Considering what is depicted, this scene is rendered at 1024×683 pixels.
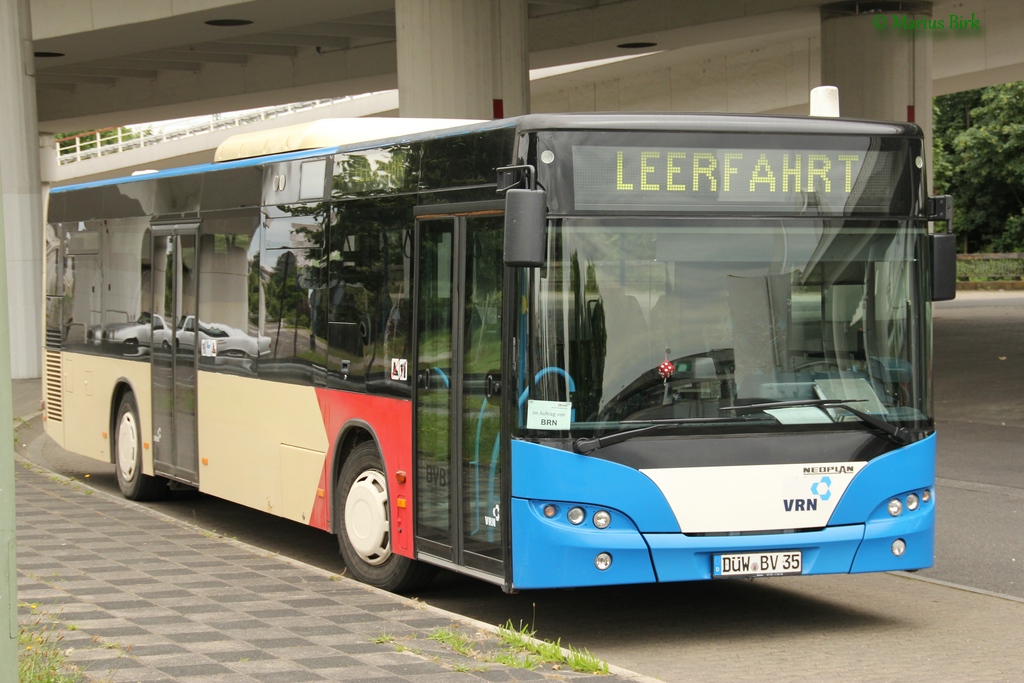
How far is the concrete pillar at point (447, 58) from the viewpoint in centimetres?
2092

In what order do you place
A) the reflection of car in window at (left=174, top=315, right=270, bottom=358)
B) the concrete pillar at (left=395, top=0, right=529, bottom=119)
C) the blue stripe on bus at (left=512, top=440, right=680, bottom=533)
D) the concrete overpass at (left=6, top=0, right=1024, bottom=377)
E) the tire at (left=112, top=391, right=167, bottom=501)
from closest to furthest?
the blue stripe on bus at (left=512, top=440, right=680, bottom=533), the reflection of car in window at (left=174, top=315, right=270, bottom=358), the tire at (left=112, top=391, right=167, bottom=501), the concrete pillar at (left=395, top=0, right=529, bottom=119), the concrete overpass at (left=6, top=0, right=1024, bottom=377)

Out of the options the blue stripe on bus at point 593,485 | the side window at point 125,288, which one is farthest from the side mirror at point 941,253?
the side window at point 125,288

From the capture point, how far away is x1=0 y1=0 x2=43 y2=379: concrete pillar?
28172 mm

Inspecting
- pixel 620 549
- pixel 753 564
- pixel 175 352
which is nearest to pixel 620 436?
pixel 620 549

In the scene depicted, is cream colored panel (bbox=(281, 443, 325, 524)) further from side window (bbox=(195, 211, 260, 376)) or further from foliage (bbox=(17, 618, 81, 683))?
foliage (bbox=(17, 618, 81, 683))

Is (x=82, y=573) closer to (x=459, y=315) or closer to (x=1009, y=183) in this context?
(x=459, y=315)

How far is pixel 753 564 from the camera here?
25.2ft

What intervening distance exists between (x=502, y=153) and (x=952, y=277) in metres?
2.58

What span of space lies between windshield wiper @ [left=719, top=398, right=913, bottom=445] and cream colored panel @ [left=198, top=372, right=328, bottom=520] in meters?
3.38

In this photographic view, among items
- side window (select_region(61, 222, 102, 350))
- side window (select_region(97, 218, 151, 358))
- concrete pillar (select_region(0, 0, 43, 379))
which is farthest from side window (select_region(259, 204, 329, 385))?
concrete pillar (select_region(0, 0, 43, 379))

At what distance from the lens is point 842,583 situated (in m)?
9.61

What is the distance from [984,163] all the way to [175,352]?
57.8 meters

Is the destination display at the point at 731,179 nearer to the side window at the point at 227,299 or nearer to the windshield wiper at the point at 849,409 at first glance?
the windshield wiper at the point at 849,409

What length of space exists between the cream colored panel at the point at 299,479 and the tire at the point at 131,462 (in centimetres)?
334
